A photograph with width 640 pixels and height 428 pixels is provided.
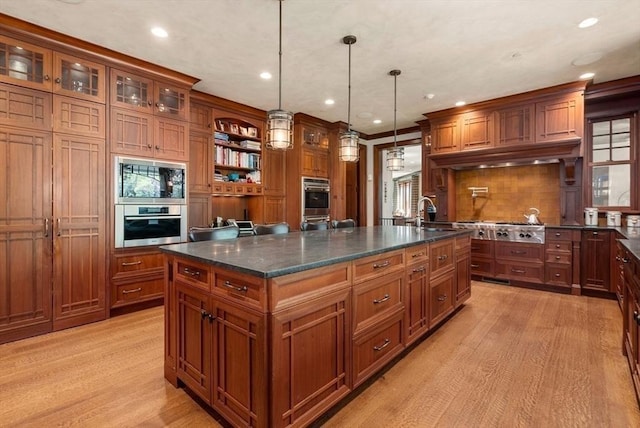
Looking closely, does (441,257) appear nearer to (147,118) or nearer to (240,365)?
(240,365)

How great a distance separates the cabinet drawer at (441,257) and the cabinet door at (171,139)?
3.00 m

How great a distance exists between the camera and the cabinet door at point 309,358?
1.36m

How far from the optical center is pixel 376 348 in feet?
6.48

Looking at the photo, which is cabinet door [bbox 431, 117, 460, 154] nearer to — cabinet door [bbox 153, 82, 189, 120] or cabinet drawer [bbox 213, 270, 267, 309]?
cabinet door [bbox 153, 82, 189, 120]

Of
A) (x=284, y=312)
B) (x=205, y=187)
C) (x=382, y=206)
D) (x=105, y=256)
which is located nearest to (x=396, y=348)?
(x=284, y=312)

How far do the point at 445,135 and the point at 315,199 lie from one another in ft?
8.01

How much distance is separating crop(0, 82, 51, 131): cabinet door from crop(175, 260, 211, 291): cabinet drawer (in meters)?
2.18

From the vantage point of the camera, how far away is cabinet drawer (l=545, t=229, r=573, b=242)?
4.06m

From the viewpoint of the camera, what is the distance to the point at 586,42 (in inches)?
118

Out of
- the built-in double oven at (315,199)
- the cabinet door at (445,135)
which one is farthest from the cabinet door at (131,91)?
the cabinet door at (445,135)

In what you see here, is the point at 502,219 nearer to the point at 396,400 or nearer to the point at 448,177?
the point at 448,177

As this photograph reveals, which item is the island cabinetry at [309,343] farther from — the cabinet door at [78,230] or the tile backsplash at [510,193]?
the tile backsplash at [510,193]

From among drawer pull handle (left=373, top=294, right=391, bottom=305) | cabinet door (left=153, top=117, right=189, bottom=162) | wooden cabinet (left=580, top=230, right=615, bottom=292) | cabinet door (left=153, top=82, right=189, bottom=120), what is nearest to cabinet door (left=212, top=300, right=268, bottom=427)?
drawer pull handle (left=373, top=294, right=391, bottom=305)


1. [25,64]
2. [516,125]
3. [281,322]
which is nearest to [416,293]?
[281,322]
